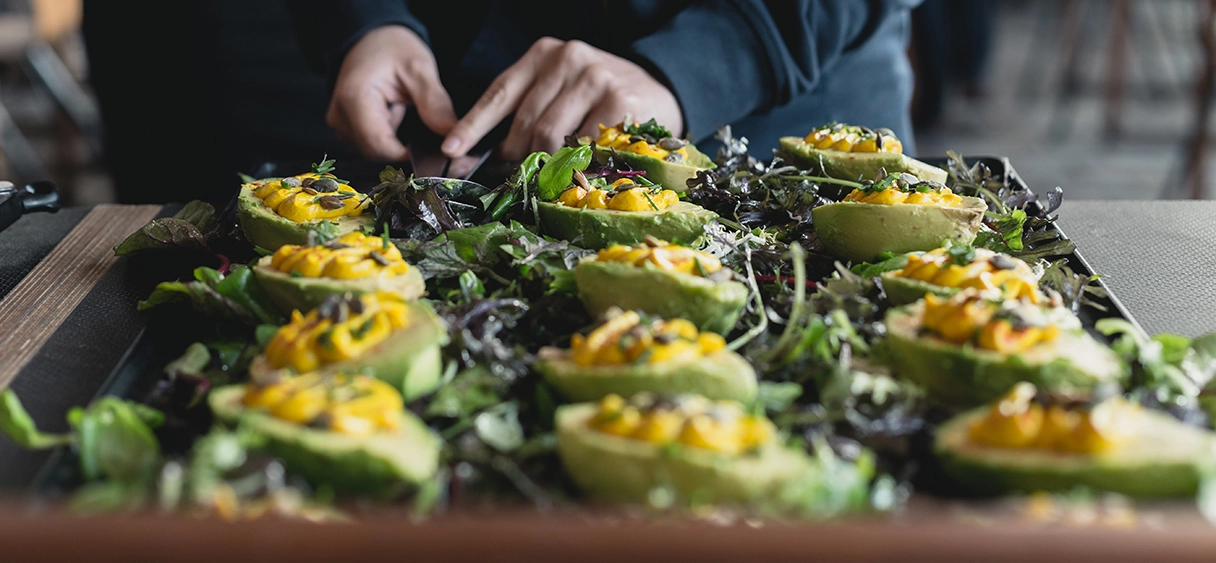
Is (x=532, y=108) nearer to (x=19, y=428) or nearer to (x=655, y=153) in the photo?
(x=655, y=153)

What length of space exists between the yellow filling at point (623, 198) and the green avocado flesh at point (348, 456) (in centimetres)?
65

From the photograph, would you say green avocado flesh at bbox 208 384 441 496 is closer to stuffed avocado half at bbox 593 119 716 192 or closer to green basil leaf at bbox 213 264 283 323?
green basil leaf at bbox 213 264 283 323

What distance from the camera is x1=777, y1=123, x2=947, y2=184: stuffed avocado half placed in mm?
1542

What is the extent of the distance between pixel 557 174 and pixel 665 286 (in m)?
0.45

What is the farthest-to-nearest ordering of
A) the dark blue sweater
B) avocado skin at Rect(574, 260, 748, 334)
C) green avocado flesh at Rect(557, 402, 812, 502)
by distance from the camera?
1. the dark blue sweater
2. avocado skin at Rect(574, 260, 748, 334)
3. green avocado flesh at Rect(557, 402, 812, 502)

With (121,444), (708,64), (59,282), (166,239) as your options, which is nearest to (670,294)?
(121,444)

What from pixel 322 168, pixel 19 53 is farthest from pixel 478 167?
pixel 19 53

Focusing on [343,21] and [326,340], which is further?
[343,21]

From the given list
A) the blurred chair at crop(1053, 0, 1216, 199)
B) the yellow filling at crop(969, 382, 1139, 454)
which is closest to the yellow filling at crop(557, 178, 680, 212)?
the yellow filling at crop(969, 382, 1139, 454)

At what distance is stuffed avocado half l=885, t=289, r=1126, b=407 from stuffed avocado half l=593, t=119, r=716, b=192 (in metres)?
0.67

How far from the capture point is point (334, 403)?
0.80 metres

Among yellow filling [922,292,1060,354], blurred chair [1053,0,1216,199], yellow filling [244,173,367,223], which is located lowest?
blurred chair [1053,0,1216,199]

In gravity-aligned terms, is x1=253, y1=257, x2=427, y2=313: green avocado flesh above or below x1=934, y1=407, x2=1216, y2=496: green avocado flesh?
below

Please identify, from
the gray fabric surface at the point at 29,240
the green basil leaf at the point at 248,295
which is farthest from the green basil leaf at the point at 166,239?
the green basil leaf at the point at 248,295
